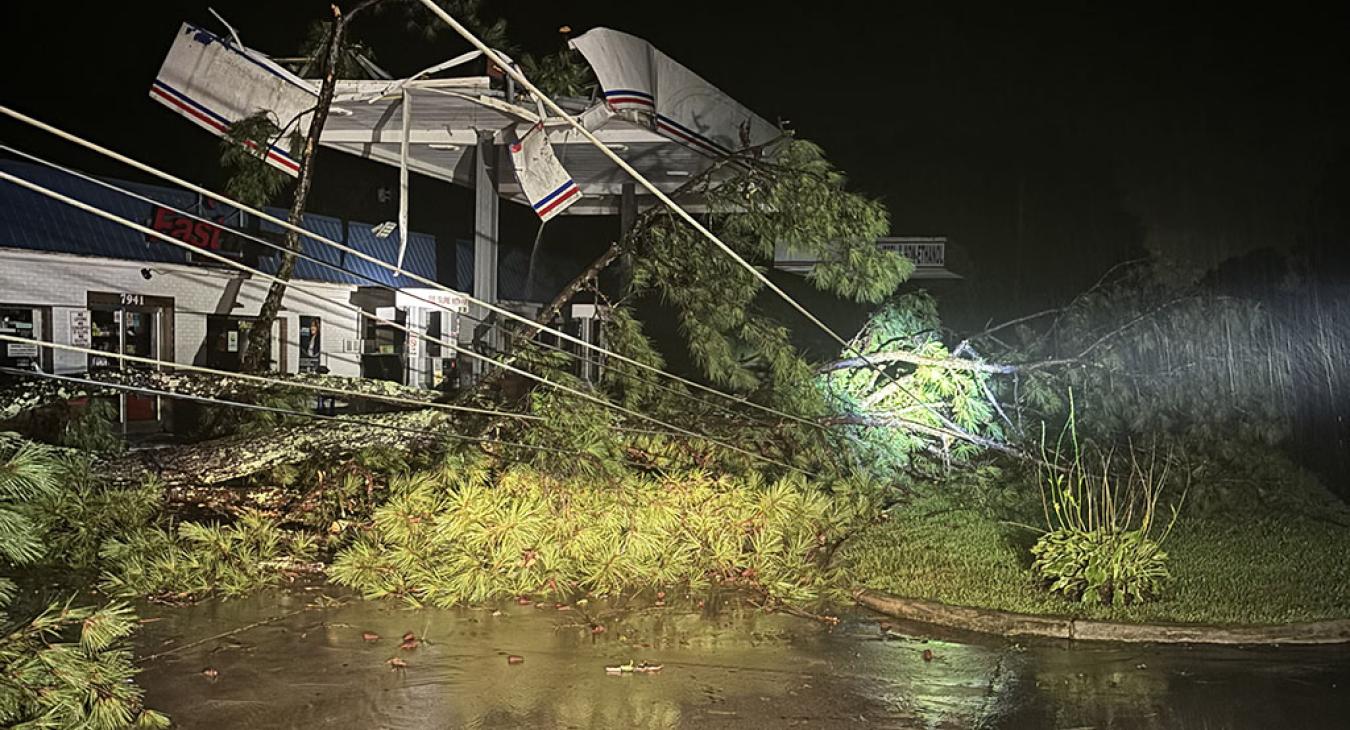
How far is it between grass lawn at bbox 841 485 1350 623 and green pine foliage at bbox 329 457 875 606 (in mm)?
716

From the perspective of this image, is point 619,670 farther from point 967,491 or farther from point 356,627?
point 967,491

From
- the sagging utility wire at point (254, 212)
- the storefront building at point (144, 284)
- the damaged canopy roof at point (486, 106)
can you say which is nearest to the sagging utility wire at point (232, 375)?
the sagging utility wire at point (254, 212)

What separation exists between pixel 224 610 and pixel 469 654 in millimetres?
2090

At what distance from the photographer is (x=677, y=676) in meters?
6.99

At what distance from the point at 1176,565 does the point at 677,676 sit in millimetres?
4800

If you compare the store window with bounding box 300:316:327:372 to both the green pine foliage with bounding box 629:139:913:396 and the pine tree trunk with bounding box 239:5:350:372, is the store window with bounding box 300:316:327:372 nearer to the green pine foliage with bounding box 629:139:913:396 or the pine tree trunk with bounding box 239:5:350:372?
the pine tree trunk with bounding box 239:5:350:372

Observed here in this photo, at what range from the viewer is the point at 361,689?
663 cm

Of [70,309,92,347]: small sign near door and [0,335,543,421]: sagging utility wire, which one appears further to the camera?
[70,309,92,347]: small sign near door

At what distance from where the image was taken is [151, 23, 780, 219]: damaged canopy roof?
11.5 metres

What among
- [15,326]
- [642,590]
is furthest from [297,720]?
[15,326]

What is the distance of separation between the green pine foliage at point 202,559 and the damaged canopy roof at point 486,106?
3.49 metres

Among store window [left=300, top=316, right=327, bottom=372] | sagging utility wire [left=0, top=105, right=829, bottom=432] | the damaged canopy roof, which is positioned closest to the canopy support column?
the damaged canopy roof

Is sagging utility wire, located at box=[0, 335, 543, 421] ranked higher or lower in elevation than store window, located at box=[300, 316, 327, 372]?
lower

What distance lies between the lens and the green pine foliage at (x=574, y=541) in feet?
29.2
